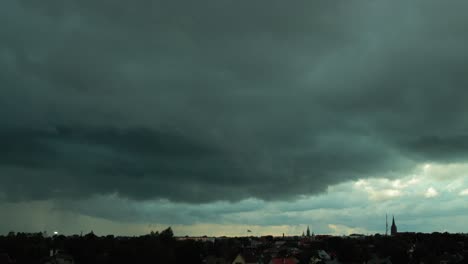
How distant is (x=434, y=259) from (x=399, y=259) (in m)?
10.2

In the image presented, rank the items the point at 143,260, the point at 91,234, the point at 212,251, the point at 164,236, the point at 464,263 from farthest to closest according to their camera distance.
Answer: the point at 91,234
the point at 212,251
the point at 164,236
the point at 464,263
the point at 143,260

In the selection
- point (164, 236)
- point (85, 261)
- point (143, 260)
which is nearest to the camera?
point (143, 260)

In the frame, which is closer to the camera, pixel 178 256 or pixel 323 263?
pixel 178 256

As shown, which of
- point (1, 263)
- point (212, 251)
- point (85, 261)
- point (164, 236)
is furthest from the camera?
point (212, 251)

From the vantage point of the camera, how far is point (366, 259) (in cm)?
16588

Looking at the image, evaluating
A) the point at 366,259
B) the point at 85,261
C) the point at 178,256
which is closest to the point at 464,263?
the point at 366,259

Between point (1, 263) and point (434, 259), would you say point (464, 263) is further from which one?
point (1, 263)

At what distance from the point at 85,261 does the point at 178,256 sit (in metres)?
34.5

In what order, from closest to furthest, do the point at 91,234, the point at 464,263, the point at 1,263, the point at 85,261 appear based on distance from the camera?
the point at 1,263, the point at 464,263, the point at 85,261, the point at 91,234

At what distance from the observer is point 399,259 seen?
155 meters

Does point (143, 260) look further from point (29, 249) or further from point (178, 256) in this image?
point (29, 249)

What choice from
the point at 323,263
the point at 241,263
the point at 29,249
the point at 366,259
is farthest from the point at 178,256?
the point at 366,259

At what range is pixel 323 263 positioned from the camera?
13862 cm

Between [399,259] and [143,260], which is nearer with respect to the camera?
[143,260]
